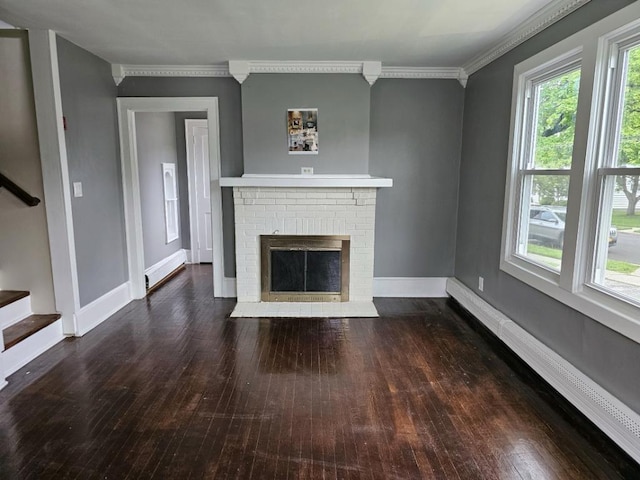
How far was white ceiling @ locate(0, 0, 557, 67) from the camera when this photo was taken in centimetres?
251

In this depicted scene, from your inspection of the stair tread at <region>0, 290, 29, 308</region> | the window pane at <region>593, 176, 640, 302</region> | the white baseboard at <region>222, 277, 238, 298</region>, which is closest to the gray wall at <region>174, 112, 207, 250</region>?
the white baseboard at <region>222, 277, 238, 298</region>

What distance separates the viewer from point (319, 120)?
157 inches

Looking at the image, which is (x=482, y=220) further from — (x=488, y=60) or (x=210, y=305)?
(x=210, y=305)

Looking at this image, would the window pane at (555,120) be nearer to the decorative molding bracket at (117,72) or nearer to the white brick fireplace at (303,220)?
the white brick fireplace at (303,220)

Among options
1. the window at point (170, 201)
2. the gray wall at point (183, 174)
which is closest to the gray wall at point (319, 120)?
the window at point (170, 201)

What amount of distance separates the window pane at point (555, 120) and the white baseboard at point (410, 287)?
186 cm

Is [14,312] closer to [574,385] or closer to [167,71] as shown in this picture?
[167,71]

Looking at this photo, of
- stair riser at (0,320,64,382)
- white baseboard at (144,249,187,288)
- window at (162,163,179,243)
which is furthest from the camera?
window at (162,163,179,243)

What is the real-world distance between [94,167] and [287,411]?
9.43 ft

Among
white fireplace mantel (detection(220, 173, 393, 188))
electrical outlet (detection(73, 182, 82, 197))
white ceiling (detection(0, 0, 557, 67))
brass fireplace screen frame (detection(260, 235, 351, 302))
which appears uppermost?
white ceiling (detection(0, 0, 557, 67))

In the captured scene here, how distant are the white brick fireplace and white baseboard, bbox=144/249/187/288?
4.18 feet

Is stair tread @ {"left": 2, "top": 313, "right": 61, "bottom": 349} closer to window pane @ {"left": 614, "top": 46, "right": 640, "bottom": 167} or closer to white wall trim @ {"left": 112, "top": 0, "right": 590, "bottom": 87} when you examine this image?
white wall trim @ {"left": 112, "top": 0, "right": 590, "bottom": 87}

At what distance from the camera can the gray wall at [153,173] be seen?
4555 mm

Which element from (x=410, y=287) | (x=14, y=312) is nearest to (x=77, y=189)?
(x=14, y=312)
